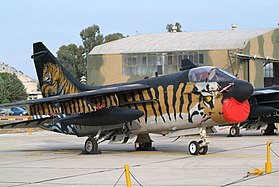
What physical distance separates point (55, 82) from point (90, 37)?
94.1m

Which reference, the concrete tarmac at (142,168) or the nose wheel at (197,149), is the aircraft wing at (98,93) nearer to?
the concrete tarmac at (142,168)

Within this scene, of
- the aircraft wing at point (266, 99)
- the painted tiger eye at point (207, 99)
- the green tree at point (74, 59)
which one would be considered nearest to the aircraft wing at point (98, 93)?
the painted tiger eye at point (207, 99)

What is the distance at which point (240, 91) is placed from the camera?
16.8 meters

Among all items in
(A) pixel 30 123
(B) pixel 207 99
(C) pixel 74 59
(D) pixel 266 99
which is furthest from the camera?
(C) pixel 74 59

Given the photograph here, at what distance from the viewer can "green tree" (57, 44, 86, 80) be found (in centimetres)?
11300

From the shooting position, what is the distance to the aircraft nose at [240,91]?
16.8 meters

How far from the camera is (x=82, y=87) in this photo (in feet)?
70.2

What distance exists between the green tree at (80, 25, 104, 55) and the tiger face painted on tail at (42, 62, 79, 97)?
92721 mm

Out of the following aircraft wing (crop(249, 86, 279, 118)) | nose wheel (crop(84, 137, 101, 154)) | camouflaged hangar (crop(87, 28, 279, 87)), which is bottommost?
nose wheel (crop(84, 137, 101, 154))

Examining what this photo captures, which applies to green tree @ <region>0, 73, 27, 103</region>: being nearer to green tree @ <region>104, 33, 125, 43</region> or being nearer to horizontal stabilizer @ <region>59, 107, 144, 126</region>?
green tree @ <region>104, 33, 125, 43</region>

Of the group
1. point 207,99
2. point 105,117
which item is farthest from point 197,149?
point 105,117

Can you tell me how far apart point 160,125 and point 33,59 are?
6357 mm

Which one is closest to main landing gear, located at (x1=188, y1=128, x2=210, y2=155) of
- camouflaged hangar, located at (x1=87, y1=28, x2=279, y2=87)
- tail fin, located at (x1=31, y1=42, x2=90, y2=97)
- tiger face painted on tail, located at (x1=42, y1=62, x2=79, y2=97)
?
tail fin, located at (x1=31, y1=42, x2=90, y2=97)

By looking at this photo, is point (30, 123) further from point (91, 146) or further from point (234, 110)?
point (234, 110)
